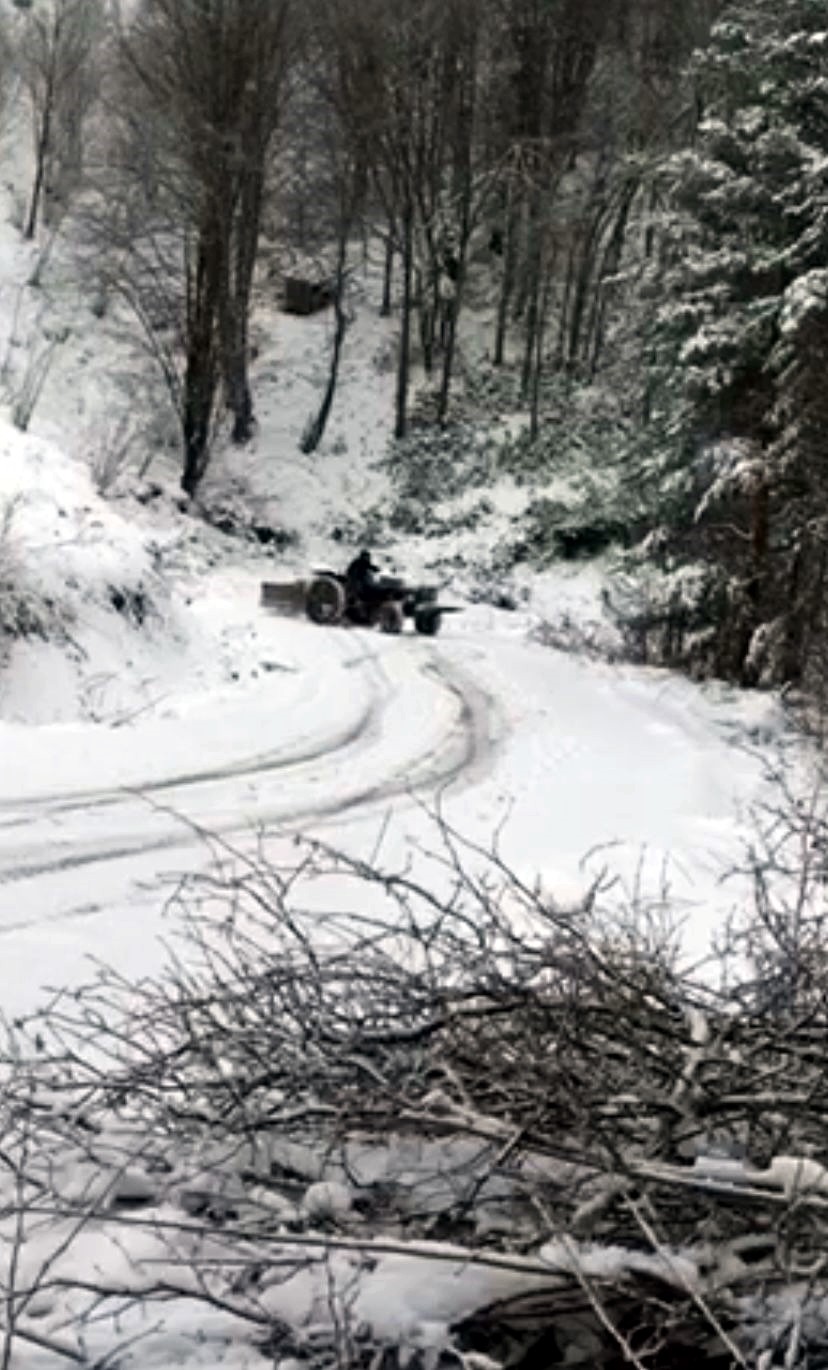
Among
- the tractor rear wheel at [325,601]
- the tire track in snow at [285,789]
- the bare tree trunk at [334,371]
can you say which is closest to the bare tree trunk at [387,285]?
the bare tree trunk at [334,371]

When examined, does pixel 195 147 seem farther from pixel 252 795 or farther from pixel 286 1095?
pixel 286 1095

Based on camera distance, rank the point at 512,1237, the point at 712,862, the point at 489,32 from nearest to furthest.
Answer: the point at 512,1237, the point at 712,862, the point at 489,32

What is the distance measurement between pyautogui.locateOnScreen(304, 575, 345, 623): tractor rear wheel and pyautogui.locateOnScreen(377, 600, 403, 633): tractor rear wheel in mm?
598

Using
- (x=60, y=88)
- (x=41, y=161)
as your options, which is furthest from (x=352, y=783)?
(x=60, y=88)

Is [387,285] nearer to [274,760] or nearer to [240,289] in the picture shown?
[240,289]

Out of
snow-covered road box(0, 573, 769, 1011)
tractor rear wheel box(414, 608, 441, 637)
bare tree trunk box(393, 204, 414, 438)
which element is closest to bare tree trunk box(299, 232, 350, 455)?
bare tree trunk box(393, 204, 414, 438)

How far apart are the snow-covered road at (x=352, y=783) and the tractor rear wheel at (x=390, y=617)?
441cm

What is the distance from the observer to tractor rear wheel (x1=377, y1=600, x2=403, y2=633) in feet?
75.3

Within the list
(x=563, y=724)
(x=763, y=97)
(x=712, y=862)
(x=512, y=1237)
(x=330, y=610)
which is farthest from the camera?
(x=330, y=610)

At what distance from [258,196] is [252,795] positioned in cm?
2637

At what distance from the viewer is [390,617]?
75.4 ft

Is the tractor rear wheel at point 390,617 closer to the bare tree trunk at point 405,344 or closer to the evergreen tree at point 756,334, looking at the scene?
the evergreen tree at point 756,334

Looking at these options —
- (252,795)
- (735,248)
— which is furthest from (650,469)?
(252,795)

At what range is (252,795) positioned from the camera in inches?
405
